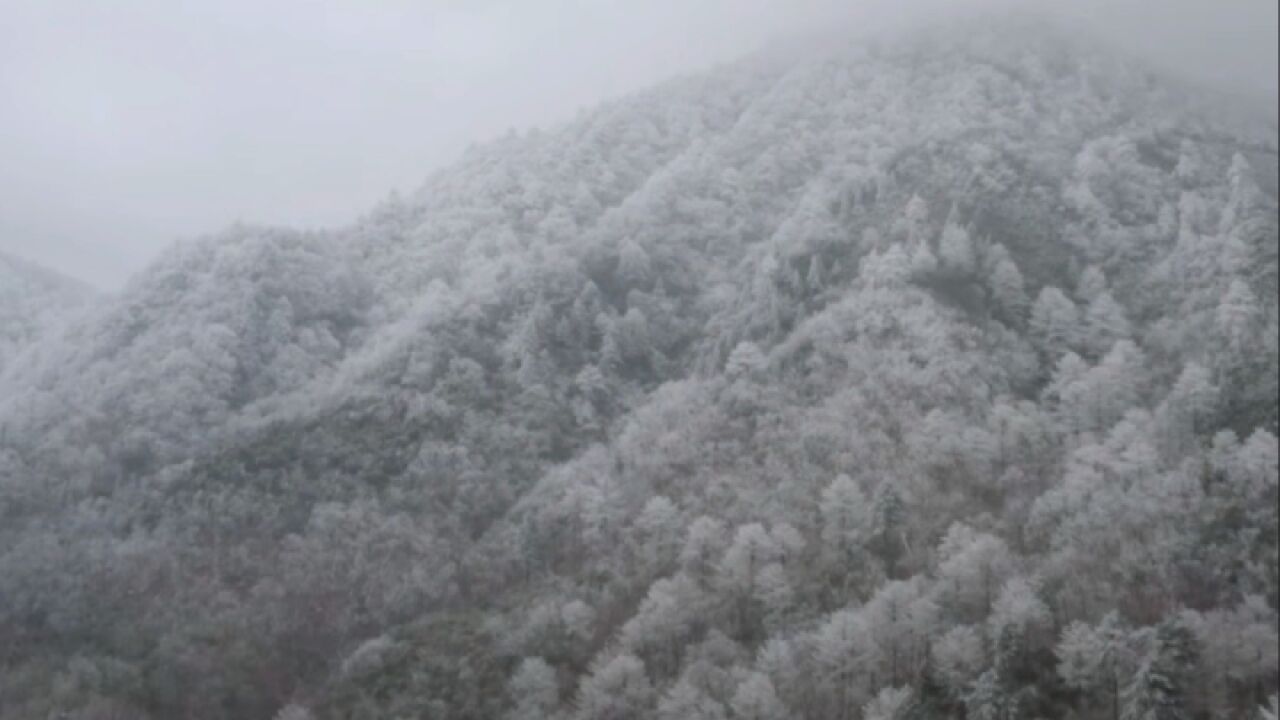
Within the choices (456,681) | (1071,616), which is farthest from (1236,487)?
(456,681)

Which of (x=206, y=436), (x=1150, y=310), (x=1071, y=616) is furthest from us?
(x=206, y=436)

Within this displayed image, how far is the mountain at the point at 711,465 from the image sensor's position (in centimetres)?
9562

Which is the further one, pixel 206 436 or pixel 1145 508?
pixel 206 436

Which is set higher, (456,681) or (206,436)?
(206,436)

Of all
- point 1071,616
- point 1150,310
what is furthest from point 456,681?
point 1150,310

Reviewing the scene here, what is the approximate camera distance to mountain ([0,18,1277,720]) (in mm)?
95625

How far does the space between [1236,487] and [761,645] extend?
45.4 meters

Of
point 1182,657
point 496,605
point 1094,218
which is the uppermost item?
point 1094,218

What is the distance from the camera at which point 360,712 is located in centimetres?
10438

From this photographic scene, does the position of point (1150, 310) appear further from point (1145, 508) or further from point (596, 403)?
point (596, 403)

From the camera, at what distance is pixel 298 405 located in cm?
16225

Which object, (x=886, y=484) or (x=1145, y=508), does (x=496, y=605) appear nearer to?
(x=886, y=484)

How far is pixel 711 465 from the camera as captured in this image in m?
136

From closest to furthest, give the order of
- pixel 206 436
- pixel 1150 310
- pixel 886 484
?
pixel 886 484
pixel 1150 310
pixel 206 436
